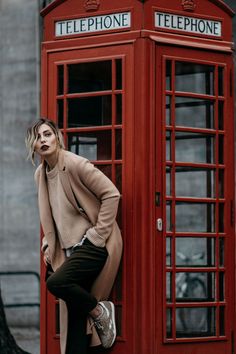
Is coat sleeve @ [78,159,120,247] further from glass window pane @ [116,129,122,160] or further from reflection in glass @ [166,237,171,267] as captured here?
reflection in glass @ [166,237,171,267]

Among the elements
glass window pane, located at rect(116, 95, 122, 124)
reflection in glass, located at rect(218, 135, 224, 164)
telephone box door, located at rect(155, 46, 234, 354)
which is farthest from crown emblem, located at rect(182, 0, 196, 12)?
reflection in glass, located at rect(218, 135, 224, 164)

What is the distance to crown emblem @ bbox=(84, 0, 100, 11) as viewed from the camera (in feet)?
29.6

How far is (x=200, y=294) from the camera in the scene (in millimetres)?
9312

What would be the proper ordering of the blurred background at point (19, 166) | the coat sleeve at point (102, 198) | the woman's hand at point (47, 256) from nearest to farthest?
the coat sleeve at point (102, 198)
the woman's hand at point (47, 256)
the blurred background at point (19, 166)

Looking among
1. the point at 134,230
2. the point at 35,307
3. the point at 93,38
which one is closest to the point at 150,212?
the point at 134,230

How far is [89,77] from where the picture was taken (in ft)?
29.4

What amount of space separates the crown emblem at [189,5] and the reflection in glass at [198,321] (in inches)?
81.2

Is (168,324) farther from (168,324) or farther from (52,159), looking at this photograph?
(52,159)

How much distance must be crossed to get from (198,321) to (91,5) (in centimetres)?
230

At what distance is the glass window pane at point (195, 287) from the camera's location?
919 centimetres

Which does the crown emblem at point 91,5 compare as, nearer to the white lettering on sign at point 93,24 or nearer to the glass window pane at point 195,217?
the white lettering on sign at point 93,24

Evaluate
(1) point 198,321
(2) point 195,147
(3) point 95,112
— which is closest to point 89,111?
(3) point 95,112

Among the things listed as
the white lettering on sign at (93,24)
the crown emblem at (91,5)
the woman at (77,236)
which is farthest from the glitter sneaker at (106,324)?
the crown emblem at (91,5)

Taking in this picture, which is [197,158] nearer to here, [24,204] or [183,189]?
[183,189]
